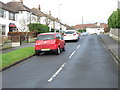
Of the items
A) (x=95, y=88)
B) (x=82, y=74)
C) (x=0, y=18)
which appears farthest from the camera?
(x=0, y=18)

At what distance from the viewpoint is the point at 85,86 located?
20.9ft

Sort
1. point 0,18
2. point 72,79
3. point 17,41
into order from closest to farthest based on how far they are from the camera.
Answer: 1. point 72,79
2. point 17,41
3. point 0,18

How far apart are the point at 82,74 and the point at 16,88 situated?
118 inches

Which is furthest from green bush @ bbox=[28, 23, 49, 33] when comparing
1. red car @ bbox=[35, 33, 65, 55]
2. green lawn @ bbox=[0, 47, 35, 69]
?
green lawn @ bbox=[0, 47, 35, 69]

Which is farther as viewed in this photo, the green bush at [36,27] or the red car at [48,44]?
the green bush at [36,27]

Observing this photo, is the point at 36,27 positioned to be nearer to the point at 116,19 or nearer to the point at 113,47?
the point at 116,19

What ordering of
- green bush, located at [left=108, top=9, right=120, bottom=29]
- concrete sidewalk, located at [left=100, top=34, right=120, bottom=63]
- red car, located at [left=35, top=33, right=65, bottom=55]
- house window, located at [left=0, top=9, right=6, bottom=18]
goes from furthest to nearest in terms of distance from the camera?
house window, located at [left=0, top=9, right=6, bottom=18]
green bush, located at [left=108, top=9, right=120, bottom=29]
red car, located at [left=35, top=33, right=65, bottom=55]
concrete sidewalk, located at [left=100, top=34, right=120, bottom=63]

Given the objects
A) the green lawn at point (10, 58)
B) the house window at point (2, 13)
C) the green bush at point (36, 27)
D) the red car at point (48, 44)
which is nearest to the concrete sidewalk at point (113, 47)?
the red car at point (48, 44)

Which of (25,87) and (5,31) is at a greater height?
(5,31)

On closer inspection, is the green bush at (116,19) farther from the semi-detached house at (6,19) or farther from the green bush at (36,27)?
the semi-detached house at (6,19)

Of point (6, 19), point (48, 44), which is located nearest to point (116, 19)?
point (48, 44)

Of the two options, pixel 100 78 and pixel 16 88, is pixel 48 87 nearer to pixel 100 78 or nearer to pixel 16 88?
pixel 16 88

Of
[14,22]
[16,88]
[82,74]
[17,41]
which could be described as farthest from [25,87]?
[14,22]

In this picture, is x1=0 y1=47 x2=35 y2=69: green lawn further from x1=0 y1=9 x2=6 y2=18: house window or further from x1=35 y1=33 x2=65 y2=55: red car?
x1=0 y1=9 x2=6 y2=18: house window
